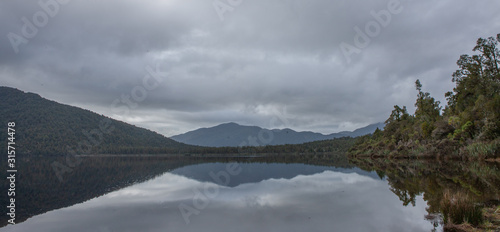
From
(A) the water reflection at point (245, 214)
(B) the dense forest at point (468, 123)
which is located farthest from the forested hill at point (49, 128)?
(B) the dense forest at point (468, 123)

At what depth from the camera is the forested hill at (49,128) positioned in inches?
5887

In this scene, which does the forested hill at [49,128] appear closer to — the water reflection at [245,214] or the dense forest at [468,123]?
the water reflection at [245,214]

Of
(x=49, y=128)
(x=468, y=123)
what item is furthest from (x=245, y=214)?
(x=49, y=128)

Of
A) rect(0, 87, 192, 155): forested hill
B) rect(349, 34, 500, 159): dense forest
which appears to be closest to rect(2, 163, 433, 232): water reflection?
rect(349, 34, 500, 159): dense forest

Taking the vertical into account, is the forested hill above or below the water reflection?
above

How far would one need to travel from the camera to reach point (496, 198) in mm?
12031

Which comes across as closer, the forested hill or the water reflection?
the water reflection

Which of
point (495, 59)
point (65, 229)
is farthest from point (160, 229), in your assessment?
point (495, 59)

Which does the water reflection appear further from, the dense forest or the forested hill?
the forested hill

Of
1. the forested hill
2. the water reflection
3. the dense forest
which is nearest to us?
the water reflection

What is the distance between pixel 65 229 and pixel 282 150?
18166cm

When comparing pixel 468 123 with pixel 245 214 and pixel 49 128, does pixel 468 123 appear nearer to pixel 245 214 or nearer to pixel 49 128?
pixel 245 214

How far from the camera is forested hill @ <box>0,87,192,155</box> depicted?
150 metres

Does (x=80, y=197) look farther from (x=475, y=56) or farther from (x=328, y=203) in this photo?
(x=475, y=56)
